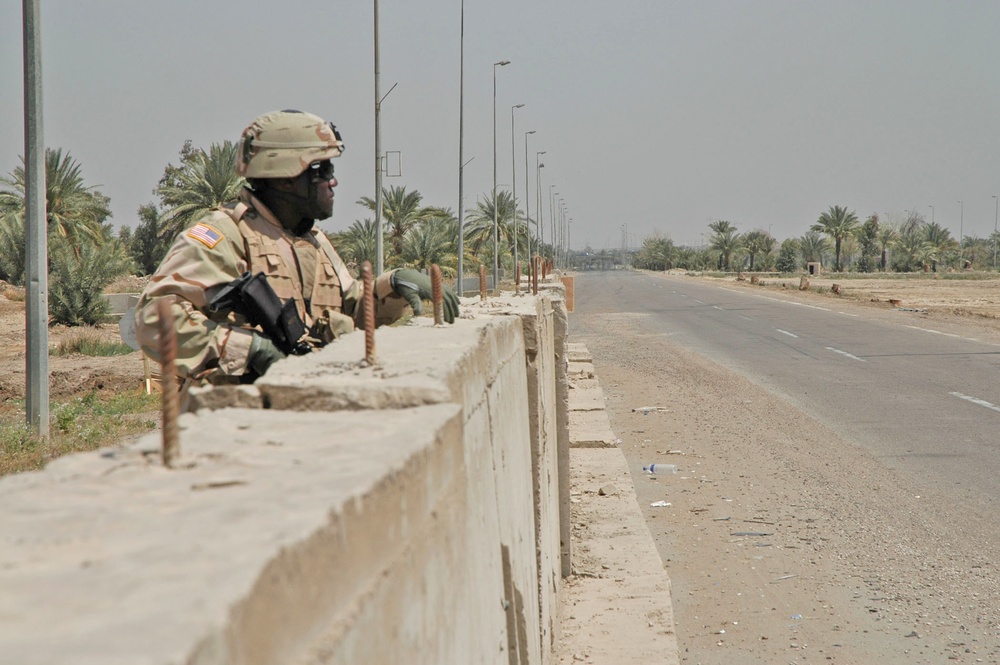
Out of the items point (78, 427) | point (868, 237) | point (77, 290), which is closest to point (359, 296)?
point (78, 427)

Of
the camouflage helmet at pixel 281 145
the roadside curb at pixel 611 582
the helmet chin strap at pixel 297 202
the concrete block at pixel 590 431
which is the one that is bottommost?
the roadside curb at pixel 611 582

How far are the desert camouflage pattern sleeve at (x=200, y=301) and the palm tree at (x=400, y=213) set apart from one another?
41.6 m

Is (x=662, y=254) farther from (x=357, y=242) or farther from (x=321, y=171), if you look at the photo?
(x=321, y=171)

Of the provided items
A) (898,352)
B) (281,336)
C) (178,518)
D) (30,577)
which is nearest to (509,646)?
(281,336)

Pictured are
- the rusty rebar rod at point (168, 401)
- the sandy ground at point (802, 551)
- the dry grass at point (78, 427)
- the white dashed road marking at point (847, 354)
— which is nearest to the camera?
the rusty rebar rod at point (168, 401)

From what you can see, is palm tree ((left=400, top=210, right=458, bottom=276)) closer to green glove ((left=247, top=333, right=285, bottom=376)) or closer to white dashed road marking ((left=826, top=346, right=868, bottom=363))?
white dashed road marking ((left=826, top=346, right=868, bottom=363))

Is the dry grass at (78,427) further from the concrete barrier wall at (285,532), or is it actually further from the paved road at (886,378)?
the paved road at (886,378)

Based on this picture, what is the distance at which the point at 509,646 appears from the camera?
9.00 feet

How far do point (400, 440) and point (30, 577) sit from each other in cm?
64

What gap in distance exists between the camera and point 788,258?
10631 cm

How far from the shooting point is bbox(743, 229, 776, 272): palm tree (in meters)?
108

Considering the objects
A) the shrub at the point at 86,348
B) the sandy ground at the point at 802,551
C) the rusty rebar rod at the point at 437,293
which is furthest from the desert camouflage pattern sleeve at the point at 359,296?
the shrub at the point at 86,348

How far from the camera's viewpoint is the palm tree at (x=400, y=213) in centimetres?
4488

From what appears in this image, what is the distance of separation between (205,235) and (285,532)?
224 cm
